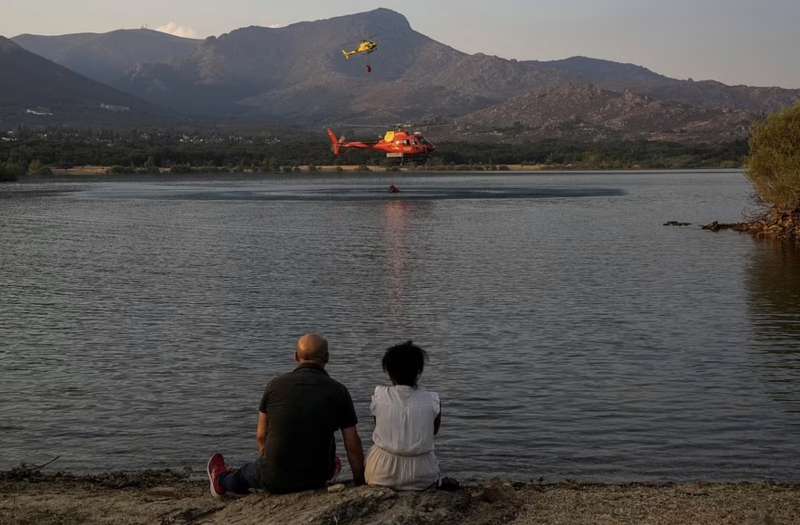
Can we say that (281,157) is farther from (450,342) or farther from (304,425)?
(304,425)

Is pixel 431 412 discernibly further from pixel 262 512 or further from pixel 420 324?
pixel 420 324

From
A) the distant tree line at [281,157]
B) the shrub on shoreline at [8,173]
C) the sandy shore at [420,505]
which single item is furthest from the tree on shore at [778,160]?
the distant tree line at [281,157]

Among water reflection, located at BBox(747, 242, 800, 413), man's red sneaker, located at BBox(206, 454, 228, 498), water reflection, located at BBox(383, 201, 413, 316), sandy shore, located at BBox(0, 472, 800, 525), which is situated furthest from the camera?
water reflection, located at BBox(383, 201, 413, 316)

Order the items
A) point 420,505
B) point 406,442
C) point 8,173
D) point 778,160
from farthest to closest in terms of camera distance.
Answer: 1. point 8,173
2. point 778,160
3. point 406,442
4. point 420,505

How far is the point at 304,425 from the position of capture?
9.04 m

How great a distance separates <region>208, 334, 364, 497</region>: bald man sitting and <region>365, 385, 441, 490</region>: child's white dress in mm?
275

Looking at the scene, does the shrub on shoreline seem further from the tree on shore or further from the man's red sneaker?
the man's red sneaker

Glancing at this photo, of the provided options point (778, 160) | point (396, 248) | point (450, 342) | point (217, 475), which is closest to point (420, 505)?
point (217, 475)

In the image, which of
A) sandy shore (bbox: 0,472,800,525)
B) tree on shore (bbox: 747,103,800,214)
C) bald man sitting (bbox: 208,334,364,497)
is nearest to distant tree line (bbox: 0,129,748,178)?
tree on shore (bbox: 747,103,800,214)

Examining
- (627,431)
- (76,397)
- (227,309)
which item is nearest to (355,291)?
(227,309)

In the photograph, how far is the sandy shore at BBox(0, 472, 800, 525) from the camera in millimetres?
8664

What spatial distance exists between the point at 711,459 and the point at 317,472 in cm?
529

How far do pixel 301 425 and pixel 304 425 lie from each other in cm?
2

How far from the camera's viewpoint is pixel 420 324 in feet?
75.8
